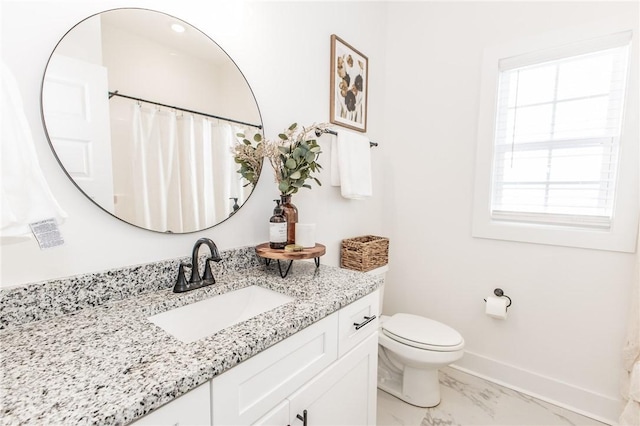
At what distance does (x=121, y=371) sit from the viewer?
0.55 meters

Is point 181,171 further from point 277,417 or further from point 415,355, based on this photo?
point 415,355

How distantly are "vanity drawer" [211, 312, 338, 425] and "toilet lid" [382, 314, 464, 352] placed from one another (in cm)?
75

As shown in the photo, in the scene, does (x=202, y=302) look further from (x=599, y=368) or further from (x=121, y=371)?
(x=599, y=368)

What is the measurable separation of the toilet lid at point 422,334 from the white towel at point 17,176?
1560mm

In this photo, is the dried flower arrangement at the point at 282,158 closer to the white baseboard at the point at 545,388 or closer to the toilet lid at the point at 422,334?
the toilet lid at the point at 422,334

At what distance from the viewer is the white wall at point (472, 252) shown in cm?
154

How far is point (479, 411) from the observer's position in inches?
63.1

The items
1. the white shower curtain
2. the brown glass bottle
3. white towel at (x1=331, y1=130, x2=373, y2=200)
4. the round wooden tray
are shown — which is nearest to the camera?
the white shower curtain

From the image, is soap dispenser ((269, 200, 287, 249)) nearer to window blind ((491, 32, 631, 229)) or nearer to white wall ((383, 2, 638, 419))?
white wall ((383, 2, 638, 419))

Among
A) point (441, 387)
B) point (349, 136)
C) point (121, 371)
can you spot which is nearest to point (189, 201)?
point (121, 371)

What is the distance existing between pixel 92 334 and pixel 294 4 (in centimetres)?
160

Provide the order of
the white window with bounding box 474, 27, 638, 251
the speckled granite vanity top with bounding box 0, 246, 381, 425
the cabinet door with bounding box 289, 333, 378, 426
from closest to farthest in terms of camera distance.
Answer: the speckled granite vanity top with bounding box 0, 246, 381, 425, the cabinet door with bounding box 289, 333, 378, 426, the white window with bounding box 474, 27, 638, 251

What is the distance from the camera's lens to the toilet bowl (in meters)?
1.49

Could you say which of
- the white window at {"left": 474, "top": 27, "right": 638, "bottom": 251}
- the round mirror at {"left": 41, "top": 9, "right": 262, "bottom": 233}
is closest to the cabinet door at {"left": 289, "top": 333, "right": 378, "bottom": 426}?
the round mirror at {"left": 41, "top": 9, "right": 262, "bottom": 233}
